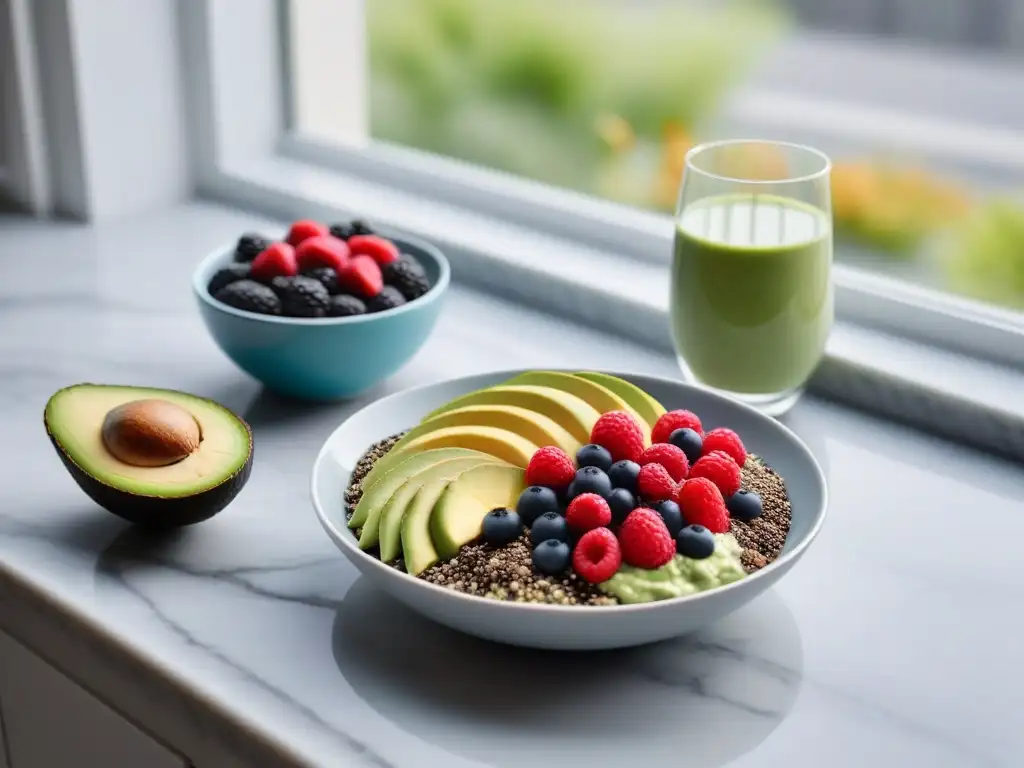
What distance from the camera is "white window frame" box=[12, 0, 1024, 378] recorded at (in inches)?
45.9

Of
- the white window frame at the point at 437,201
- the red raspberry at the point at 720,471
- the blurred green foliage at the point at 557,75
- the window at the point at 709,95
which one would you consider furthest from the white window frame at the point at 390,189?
the blurred green foliage at the point at 557,75

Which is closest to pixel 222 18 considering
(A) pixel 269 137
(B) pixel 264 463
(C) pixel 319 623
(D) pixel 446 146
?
(A) pixel 269 137

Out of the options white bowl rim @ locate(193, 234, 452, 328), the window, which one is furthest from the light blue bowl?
the window

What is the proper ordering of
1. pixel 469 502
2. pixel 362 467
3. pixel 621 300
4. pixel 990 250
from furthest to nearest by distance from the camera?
pixel 990 250 < pixel 621 300 < pixel 362 467 < pixel 469 502

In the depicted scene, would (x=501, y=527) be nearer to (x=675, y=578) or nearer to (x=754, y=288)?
(x=675, y=578)

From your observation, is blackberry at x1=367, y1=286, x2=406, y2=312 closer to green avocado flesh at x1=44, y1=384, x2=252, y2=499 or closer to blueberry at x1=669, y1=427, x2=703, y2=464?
green avocado flesh at x1=44, y1=384, x2=252, y2=499

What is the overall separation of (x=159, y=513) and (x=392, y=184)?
0.79 metres

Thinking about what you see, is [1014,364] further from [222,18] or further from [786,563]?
[222,18]

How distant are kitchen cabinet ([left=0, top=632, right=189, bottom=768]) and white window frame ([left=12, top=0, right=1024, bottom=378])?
0.62 meters

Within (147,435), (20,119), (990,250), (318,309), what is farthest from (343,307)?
(990,250)

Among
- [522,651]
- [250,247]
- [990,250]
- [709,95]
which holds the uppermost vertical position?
[250,247]

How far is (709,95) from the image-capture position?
10.2 feet

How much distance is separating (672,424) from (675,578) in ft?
0.52

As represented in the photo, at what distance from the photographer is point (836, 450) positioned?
100 centimetres
